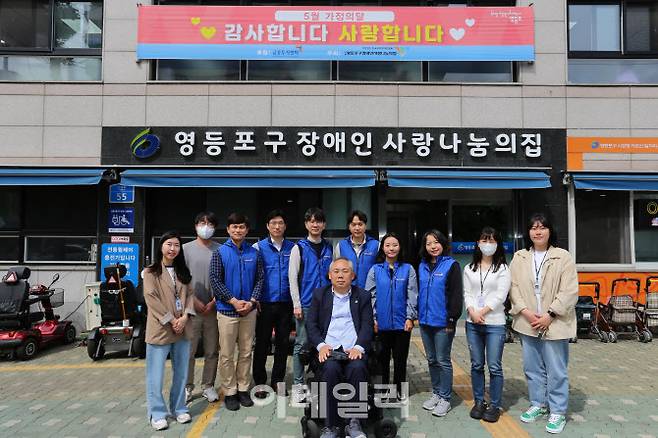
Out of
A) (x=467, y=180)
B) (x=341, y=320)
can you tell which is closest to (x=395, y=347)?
(x=341, y=320)

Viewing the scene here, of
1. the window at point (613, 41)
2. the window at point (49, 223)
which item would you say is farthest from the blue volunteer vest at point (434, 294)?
the window at point (49, 223)

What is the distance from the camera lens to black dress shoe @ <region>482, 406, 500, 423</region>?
4.39 meters

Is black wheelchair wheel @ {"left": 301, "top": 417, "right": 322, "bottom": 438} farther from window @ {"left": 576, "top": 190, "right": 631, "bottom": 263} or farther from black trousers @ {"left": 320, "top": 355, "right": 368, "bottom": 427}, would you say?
window @ {"left": 576, "top": 190, "right": 631, "bottom": 263}

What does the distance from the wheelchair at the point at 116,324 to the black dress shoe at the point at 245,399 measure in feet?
8.77

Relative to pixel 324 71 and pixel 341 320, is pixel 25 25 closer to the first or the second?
pixel 324 71

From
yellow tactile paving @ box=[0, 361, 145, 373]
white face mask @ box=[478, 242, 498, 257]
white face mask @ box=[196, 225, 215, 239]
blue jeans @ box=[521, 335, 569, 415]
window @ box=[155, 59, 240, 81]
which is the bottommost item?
yellow tactile paving @ box=[0, 361, 145, 373]

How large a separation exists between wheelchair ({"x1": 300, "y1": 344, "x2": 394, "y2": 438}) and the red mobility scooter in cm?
506

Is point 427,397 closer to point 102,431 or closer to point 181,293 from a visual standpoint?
point 181,293

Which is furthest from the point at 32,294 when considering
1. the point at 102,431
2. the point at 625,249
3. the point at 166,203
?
the point at 625,249

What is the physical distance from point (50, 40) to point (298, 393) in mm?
8404

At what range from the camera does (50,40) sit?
9070 millimetres

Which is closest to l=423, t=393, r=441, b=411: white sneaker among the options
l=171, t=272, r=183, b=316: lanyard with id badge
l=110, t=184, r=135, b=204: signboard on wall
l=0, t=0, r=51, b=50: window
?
l=171, t=272, r=183, b=316: lanyard with id badge

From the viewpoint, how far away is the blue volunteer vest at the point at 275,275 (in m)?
5.02

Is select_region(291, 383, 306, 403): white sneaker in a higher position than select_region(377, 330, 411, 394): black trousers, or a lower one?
lower
